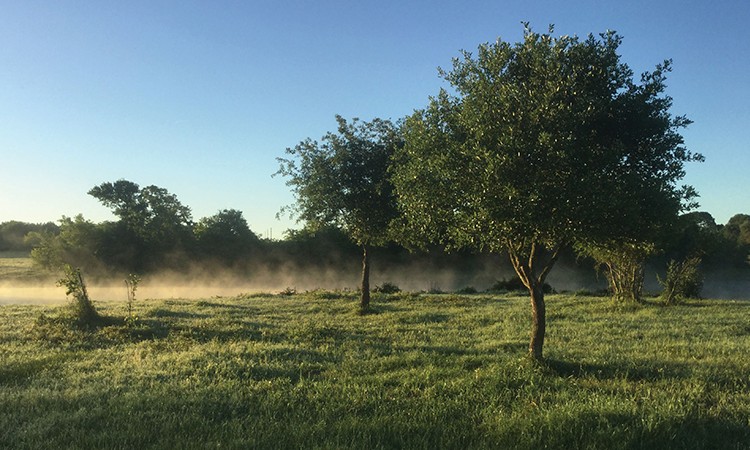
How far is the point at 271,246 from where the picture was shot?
55.6m

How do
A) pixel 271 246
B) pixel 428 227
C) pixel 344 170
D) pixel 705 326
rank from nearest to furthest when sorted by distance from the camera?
1. pixel 428 227
2. pixel 705 326
3. pixel 344 170
4. pixel 271 246

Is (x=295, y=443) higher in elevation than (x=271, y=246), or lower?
lower

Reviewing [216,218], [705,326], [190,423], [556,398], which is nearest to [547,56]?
[556,398]

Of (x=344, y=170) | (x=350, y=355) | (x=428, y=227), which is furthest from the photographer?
(x=344, y=170)

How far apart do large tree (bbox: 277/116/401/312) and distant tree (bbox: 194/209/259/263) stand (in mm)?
34994

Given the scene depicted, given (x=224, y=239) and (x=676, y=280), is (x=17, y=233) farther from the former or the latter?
(x=676, y=280)

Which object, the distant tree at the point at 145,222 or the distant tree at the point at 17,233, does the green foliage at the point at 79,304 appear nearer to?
the distant tree at the point at 145,222

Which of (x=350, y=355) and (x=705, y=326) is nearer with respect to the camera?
(x=350, y=355)

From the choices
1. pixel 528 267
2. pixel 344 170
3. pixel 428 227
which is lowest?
pixel 528 267

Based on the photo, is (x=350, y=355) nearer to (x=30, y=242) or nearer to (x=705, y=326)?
(x=705, y=326)

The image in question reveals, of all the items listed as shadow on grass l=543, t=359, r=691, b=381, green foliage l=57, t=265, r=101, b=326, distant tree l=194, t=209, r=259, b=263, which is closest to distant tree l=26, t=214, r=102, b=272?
distant tree l=194, t=209, r=259, b=263

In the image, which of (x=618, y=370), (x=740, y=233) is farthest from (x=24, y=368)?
(x=740, y=233)

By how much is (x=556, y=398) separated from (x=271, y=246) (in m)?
50.6

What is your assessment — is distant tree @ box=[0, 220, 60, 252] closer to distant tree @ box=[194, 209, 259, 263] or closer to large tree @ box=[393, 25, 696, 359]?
distant tree @ box=[194, 209, 259, 263]
